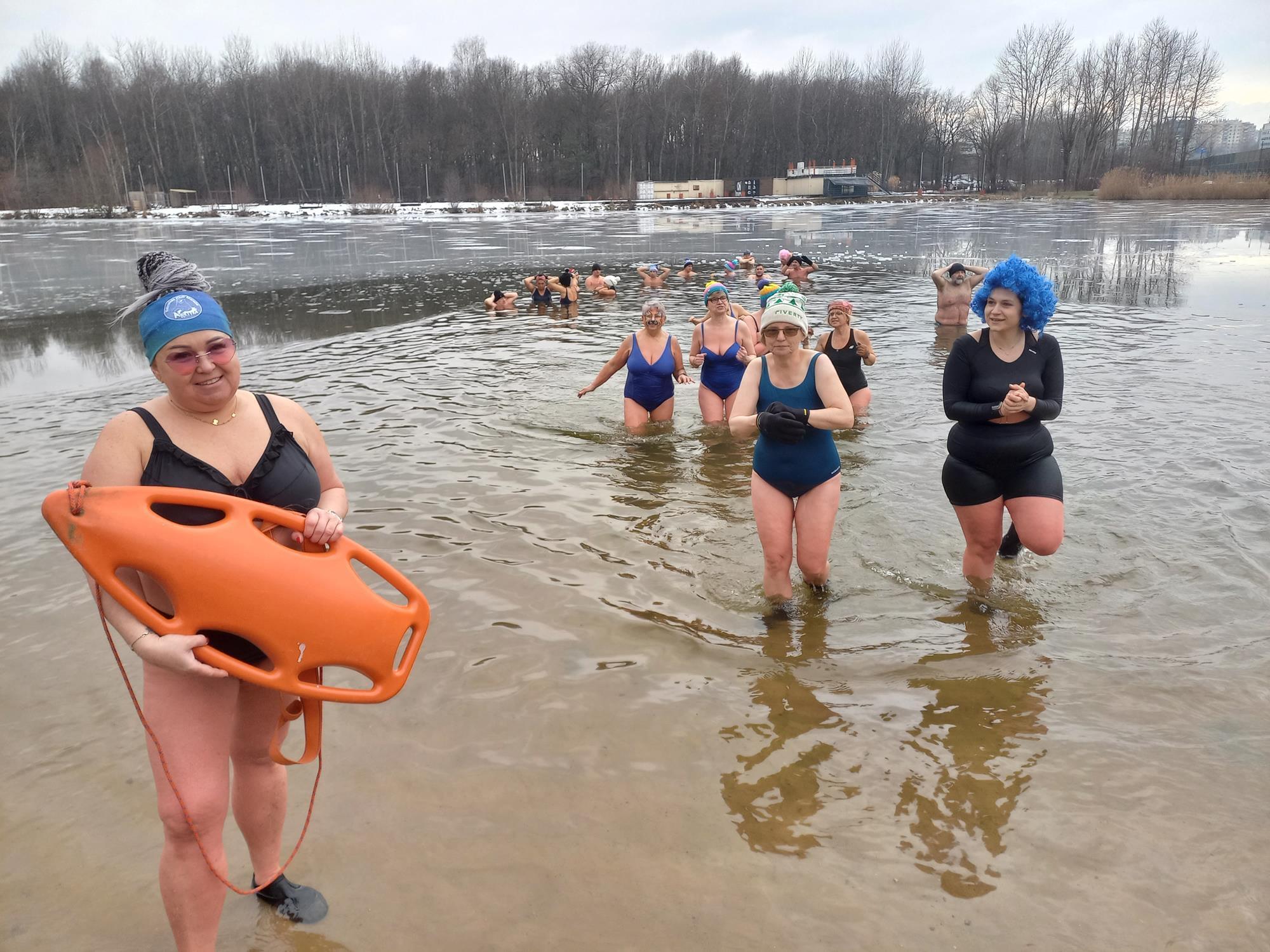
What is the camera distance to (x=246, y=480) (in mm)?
2359

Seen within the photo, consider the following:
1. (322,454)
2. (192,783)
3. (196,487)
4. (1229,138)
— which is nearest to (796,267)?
(322,454)

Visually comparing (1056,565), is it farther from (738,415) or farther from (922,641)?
(738,415)

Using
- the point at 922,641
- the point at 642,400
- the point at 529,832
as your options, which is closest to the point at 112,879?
the point at 529,832

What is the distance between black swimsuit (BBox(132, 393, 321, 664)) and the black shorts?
139 inches

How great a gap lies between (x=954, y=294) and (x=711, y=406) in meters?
7.37

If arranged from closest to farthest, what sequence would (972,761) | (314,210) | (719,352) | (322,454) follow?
1. (322,454)
2. (972,761)
3. (719,352)
4. (314,210)

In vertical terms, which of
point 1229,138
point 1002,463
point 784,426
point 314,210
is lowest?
point 1002,463

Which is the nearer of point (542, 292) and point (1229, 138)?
point (542, 292)

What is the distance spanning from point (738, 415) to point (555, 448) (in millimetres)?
3802

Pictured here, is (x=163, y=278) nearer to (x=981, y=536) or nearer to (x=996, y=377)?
(x=996, y=377)

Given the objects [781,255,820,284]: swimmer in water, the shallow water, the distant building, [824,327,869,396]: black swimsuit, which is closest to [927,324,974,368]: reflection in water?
the shallow water

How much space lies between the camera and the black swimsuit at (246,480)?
221cm

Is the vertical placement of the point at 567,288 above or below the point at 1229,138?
below

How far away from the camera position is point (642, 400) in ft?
28.6
